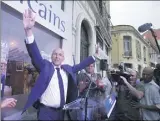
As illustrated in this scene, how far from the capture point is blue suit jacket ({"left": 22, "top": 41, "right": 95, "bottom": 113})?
1.40 m

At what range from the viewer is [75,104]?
144cm

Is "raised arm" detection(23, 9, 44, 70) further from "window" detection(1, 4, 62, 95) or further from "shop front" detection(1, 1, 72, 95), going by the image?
"window" detection(1, 4, 62, 95)

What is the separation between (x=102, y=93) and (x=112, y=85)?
0.32 m

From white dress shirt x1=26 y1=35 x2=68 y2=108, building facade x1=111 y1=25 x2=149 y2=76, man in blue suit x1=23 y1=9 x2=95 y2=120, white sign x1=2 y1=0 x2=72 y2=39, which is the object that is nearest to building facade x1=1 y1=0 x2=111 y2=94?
white sign x1=2 y1=0 x2=72 y2=39

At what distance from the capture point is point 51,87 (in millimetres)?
1482

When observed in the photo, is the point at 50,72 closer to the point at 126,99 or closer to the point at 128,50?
the point at 128,50

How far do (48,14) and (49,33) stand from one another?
0.33 metres

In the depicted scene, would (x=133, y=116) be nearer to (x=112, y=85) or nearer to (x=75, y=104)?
(x=112, y=85)

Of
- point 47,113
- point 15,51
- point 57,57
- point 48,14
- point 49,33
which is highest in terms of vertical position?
point 48,14

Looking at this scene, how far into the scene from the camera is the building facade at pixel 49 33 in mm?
1848

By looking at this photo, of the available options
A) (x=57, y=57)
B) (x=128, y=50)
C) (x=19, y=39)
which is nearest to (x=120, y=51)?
(x=128, y=50)

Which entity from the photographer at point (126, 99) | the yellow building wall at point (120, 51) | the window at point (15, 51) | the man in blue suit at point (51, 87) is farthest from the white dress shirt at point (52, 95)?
the window at point (15, 51)

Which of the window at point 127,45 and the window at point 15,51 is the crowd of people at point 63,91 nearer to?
the window at point 127,45

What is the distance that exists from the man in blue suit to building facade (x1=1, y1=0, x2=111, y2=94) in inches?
8.5
